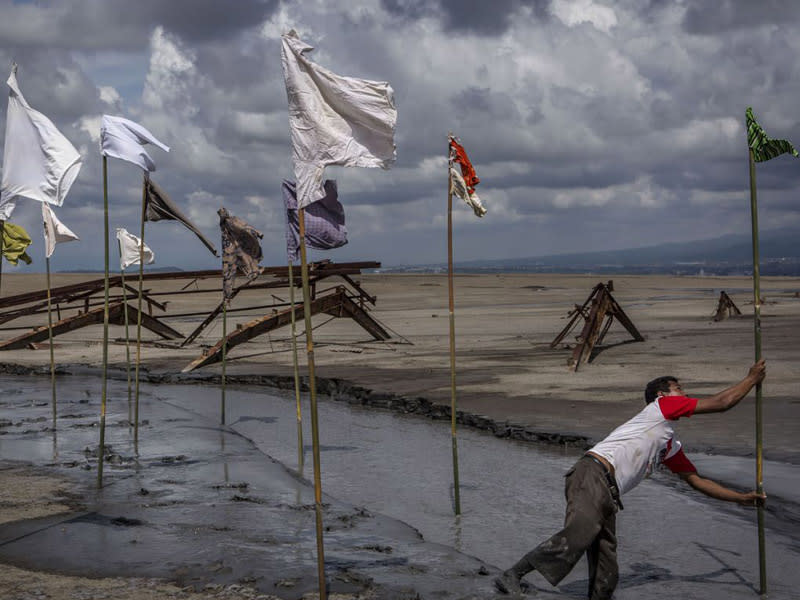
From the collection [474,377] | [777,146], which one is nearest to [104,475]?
[777,146]

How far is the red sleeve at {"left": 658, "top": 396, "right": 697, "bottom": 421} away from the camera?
609cm

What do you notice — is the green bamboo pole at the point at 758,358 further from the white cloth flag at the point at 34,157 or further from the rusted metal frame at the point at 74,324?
the rusted metal frame at the point at 74,324

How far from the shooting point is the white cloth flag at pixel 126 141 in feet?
33.4

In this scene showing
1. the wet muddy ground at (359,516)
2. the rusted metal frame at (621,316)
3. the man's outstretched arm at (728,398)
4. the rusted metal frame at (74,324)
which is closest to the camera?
the man's outstretched arm at (728,398)

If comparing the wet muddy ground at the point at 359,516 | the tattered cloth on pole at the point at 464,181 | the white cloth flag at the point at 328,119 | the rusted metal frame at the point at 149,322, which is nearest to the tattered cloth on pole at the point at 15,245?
the wet muddy ground at the point at 359,516

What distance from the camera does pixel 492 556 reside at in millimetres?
8133

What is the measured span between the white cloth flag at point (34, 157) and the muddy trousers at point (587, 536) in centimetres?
674

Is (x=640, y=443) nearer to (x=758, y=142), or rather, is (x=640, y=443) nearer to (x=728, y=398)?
(x=728, y=398)

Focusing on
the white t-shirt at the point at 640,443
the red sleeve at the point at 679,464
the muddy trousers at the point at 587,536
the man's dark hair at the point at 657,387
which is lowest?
the muddy trousers at the point at 587,536

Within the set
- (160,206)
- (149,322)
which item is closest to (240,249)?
(160,206)

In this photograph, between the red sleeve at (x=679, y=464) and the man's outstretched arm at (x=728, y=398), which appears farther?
the red sleeve at (x=679, y=464)

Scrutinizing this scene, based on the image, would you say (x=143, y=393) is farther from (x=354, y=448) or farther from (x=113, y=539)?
(x=113, y=539)

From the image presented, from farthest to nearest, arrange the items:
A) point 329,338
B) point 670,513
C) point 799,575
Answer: point 329,338
point 670,513
point 799,575

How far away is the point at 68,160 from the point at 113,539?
4544 mm
